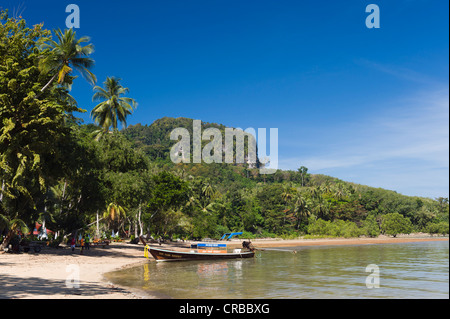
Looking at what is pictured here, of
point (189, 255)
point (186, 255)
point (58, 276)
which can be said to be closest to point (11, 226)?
point (58, 276)

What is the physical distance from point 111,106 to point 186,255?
23.5 m

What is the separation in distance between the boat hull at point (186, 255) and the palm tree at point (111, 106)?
21.2 m

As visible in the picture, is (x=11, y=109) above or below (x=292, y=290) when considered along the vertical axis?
above

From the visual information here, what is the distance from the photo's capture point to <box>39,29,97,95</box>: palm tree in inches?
1013

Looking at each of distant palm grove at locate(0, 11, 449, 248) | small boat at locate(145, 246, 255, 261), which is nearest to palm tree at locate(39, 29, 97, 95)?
distant palm grove at locate(0, 11, 449, 248)

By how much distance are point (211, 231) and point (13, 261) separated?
48.4m

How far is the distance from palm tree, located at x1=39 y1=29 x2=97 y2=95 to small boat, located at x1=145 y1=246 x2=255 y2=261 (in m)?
15.8

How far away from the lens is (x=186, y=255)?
35.3 m

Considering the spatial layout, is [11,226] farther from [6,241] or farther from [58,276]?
[58,276]

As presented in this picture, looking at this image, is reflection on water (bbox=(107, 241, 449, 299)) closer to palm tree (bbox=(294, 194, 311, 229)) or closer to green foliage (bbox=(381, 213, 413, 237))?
palm tree (bbox=(294, 194, 311, 229))

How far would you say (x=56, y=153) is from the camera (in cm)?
2450
